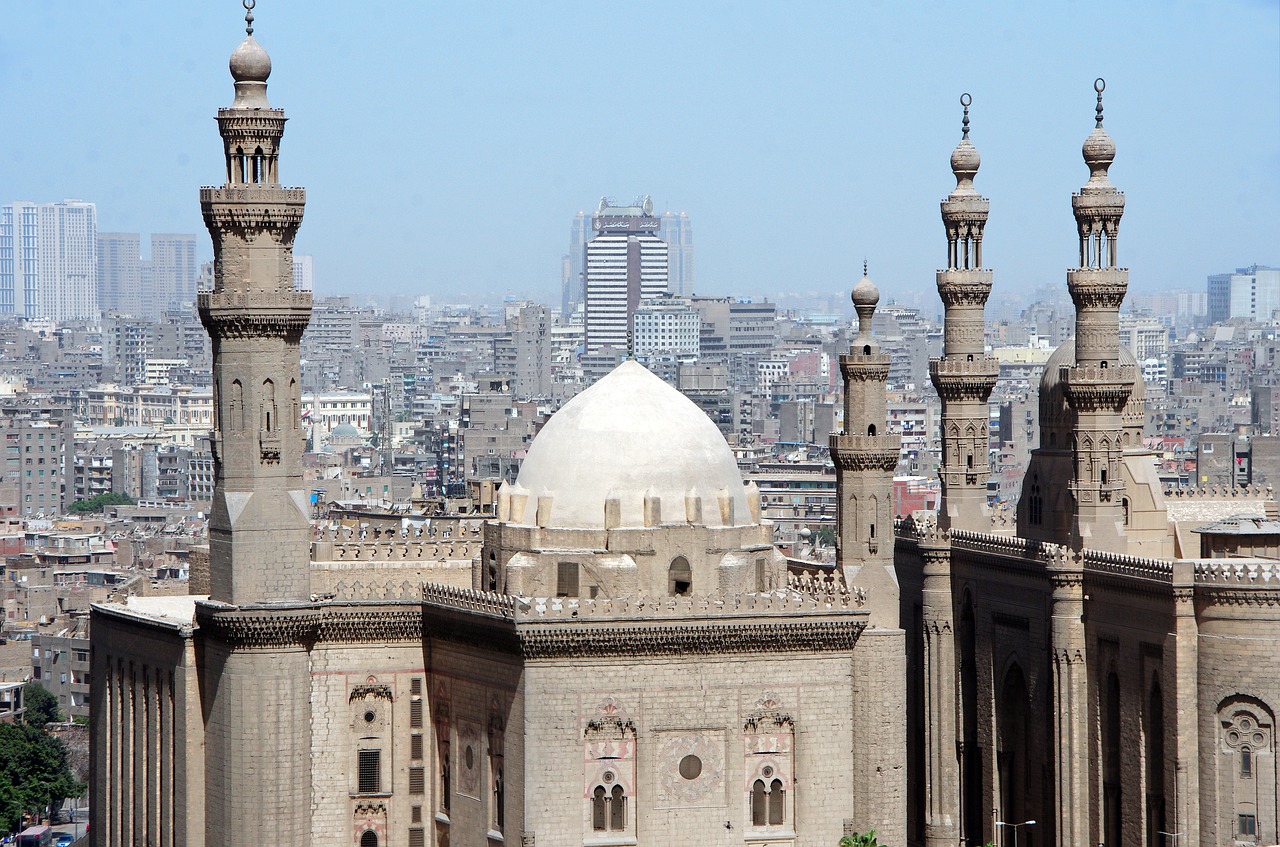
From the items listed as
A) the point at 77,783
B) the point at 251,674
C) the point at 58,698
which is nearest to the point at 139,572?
the point at 58,698

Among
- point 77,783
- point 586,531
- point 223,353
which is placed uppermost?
point 223,353

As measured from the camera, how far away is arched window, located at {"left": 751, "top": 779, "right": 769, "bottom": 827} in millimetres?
48781

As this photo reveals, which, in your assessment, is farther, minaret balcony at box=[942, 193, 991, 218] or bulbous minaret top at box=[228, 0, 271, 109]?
minaret balcony at box=[942, 193, 991, 218]

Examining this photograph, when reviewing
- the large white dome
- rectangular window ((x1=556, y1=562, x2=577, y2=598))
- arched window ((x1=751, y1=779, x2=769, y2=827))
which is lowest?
arched window ((x1=751, y1=779, x2=769, y2=827))

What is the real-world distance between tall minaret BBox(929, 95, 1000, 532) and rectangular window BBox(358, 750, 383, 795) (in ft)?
44.2

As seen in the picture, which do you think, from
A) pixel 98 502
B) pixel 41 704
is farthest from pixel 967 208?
pixel 98 502

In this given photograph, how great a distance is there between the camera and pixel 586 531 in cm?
4981

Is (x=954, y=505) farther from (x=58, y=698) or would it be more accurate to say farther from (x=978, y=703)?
(x=58, y=698)

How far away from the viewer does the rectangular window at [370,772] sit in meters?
50.4

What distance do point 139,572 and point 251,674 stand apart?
66113 millimetres

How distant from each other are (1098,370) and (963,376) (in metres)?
5.19

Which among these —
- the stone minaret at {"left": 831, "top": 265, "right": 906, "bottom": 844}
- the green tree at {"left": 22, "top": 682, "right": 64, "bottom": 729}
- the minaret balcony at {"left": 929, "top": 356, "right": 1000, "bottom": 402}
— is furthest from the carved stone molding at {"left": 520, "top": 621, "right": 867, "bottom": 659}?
the green tree at {"left": 22, "top": 682, "right": 64, "bottom": 729}

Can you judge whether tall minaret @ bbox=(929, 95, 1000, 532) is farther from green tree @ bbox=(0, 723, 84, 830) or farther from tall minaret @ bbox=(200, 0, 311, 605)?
green tree @ bbox=(0, 723, 84, 830)

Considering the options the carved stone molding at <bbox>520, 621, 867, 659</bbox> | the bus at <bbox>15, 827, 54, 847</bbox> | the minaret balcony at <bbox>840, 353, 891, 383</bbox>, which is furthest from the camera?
the bus at <bbox>15, 827, 54, 847</bbox>
